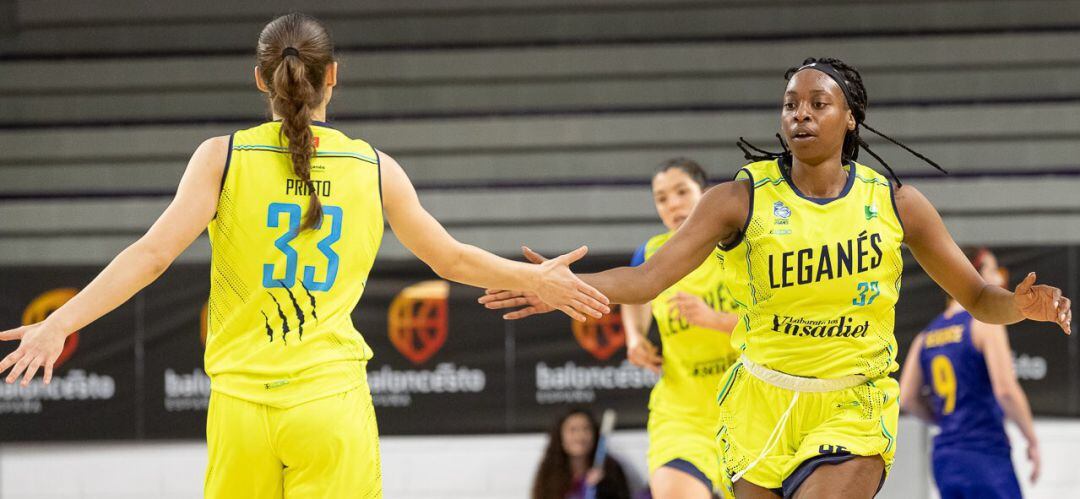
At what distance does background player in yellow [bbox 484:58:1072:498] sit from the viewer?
337cm

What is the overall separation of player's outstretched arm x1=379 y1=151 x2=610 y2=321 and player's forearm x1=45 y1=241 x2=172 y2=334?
571 mm

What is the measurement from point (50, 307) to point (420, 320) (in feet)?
7.53

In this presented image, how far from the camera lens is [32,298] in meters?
7.53

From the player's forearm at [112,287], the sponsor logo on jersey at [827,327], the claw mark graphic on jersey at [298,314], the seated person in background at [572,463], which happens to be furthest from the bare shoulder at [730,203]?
the seated person in background at [572,463]

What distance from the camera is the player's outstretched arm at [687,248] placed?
347 cm

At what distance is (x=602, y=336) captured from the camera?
770cm

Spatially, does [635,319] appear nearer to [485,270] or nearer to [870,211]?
[870,211]

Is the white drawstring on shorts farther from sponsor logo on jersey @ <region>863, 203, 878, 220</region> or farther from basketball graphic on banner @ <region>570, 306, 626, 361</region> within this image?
basketball graphic on banner @ <region>570, 306, 626, 361</region>

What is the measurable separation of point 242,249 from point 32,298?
17.3ft

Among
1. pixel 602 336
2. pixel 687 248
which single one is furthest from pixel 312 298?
pixel 602 336

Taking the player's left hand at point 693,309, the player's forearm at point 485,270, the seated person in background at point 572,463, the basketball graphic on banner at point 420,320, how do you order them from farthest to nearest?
the basketball graphic on banner at point 420,320
the seated person in background at point 572,463
the player's left hand at point 693,309
the player's forearm at point 485,270

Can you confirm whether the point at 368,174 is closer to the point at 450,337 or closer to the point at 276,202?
the point at 276,202

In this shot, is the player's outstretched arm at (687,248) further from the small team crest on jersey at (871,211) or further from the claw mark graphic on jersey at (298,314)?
the claw mark graphic on jersey at (298,314)

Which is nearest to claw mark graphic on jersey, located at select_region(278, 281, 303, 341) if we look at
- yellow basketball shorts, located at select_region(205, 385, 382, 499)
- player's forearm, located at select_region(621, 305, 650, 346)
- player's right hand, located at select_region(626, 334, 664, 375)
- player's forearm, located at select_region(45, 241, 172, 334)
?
yellow basketball shorts, located at select_region(205, 385, 382, 499)
